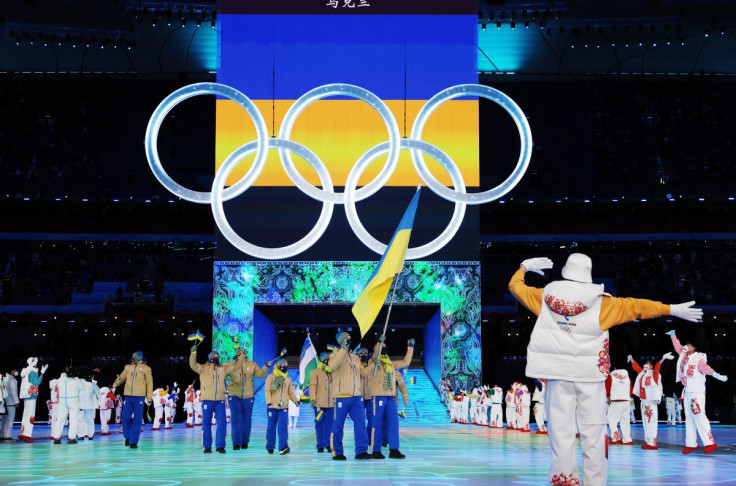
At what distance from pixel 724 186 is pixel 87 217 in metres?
25.4

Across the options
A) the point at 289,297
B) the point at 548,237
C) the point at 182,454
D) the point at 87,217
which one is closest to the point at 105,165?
the point at 87,217

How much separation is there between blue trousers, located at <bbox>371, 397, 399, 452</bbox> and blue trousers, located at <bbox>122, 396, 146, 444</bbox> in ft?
16.3

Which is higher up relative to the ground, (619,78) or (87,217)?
(619,78)

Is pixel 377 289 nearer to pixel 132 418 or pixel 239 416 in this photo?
pixel 239 416

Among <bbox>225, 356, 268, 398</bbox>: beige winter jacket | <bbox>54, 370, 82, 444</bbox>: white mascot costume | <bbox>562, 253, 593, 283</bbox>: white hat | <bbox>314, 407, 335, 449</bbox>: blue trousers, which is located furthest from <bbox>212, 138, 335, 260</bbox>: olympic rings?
<bbox>562, 253, 593, 283</bbox>: white hat

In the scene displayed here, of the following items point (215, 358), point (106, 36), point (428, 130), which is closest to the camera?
point (215, 358)

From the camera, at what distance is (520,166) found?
2397 centimetres

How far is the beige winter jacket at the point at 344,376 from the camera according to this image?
13.1m

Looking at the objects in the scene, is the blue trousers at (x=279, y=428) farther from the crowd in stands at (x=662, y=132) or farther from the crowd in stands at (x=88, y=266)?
the crowd in stands at (x=662, y=132)

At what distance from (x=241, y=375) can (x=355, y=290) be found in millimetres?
12809

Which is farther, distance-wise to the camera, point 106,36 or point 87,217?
point 87,217

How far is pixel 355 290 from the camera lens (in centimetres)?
2853

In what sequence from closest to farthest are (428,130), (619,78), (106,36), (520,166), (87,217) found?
(520,166), (428,130), (106,36), (87,217), (619,78)

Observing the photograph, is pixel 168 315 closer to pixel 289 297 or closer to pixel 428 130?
pixel 289 297
